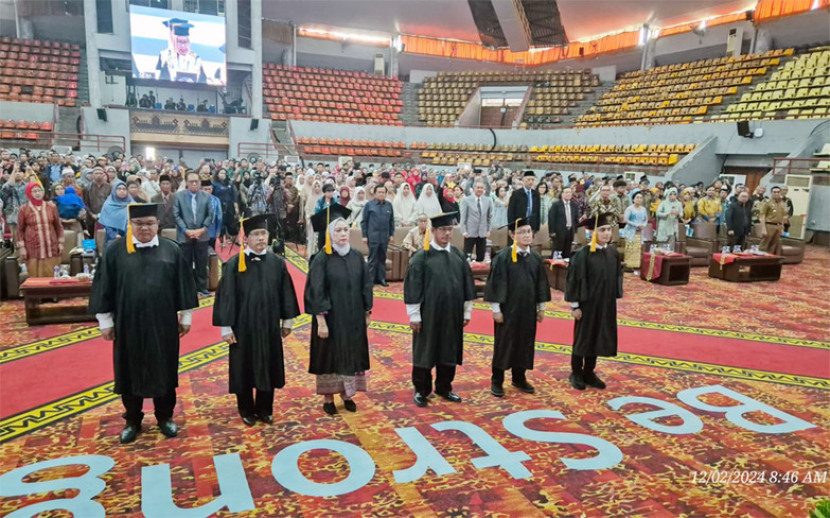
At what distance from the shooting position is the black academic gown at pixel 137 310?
3539 millimetres

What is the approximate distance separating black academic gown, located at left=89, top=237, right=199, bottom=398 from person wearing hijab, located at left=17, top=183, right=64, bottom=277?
3685mm

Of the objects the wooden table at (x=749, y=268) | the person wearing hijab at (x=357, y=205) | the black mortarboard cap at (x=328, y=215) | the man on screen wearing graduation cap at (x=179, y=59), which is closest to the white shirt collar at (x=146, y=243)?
the black mortarboard cap at (x=328, y=215)

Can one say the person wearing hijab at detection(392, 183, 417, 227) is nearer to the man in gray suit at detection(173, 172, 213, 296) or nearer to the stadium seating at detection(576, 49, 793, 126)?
the man in gray suit at detection(173, 172, 213, 296)

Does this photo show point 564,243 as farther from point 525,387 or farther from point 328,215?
point 328,215

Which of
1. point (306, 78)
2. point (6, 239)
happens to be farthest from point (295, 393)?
point (306, 78)

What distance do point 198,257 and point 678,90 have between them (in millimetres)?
20768

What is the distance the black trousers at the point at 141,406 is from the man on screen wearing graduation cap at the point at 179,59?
1969cm

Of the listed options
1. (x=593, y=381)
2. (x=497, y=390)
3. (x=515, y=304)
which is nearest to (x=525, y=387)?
(x=497, y=390)

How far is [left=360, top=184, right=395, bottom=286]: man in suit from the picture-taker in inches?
304

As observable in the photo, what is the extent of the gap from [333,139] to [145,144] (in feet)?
23.4

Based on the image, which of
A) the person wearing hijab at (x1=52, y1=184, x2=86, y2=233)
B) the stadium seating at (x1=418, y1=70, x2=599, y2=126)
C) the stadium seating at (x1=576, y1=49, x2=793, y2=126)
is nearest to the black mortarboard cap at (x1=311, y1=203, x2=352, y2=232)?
the person wearing hijab at (x1=52, y1=184, x2=86, y2=233)

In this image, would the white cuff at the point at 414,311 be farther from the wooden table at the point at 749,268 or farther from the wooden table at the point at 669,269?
the wooden table at the point at 749,268

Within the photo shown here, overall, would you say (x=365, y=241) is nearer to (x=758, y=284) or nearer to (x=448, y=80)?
(x=758, y=284)

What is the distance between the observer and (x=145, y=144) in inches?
819
